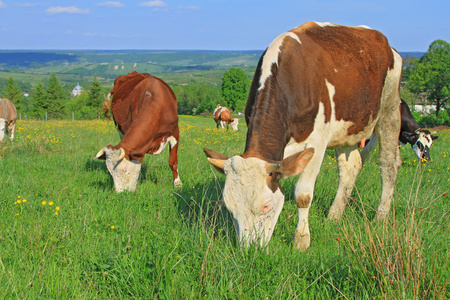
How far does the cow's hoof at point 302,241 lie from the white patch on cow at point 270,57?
1.69 meters

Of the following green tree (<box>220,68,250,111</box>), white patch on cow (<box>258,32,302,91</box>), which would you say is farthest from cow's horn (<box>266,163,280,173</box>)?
green tree (<box>220,68,250,111</box>)

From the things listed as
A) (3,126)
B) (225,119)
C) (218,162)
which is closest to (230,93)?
(225,119)

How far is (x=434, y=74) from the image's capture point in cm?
6184

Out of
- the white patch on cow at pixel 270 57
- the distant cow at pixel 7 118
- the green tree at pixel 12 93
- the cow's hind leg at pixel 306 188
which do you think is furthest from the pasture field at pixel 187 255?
the green tree at pixel 12 93

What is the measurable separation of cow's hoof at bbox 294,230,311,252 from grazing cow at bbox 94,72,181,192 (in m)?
3.19

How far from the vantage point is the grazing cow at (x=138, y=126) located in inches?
252

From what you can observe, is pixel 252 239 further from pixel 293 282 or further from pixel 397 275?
pixel 397 275

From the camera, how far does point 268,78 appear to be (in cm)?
408

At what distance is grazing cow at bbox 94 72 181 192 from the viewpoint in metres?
6.39

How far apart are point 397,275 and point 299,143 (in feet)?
6.24

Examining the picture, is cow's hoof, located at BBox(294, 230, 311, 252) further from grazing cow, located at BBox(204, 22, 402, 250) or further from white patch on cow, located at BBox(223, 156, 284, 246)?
white patch on cow, located at BBox(223, 156, 284, 246)

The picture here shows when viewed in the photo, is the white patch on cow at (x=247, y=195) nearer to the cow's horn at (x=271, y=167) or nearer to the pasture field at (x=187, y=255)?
the cow's horn at (x=271, y=167)

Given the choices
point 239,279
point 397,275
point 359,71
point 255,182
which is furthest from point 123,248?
point 359,71

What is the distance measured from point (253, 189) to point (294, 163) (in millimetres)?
478
